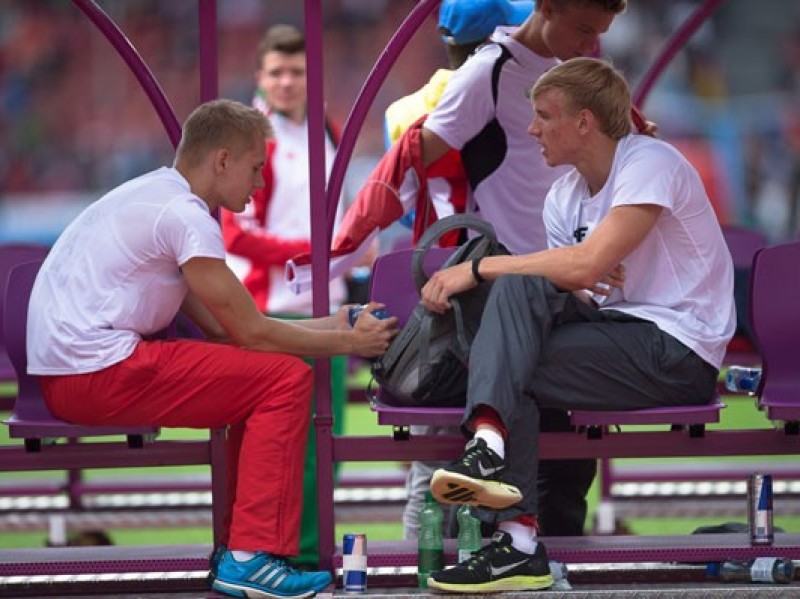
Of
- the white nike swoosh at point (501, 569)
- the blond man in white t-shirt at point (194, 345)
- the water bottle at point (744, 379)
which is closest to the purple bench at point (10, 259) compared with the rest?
the blond man in white t-shirt at point (194, 345)

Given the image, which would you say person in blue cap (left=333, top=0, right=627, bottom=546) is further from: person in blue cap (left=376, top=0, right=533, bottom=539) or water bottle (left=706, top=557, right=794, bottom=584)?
water bottle (left=706, top=557, right=794, bottom=584)

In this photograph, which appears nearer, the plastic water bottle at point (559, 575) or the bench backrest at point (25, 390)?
the plastic water bottle at point (559, 575)

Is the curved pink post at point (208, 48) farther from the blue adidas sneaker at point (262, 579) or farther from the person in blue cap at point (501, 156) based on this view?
the blue adidas sneaker at point (262, 579)

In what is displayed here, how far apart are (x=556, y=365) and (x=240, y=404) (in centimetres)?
95

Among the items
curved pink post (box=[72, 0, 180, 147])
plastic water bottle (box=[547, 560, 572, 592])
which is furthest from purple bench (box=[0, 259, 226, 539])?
plastic water bottle (box=[547, 560, 572, 592])

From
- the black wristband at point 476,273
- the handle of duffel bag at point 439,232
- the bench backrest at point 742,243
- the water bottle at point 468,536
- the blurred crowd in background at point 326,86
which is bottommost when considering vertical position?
the water bottle at point 468,536

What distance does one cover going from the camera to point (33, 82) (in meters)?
20.5

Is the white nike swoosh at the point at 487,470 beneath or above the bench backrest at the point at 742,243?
beneath

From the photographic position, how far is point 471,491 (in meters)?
4.47

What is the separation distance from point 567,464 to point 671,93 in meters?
14.3

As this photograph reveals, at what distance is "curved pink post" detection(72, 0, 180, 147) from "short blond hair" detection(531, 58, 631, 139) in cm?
122

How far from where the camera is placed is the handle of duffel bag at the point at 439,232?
200 inches

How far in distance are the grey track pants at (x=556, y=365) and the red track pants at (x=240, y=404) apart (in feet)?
1.81

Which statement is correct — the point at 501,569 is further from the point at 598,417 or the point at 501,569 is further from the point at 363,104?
the point at 363,104
